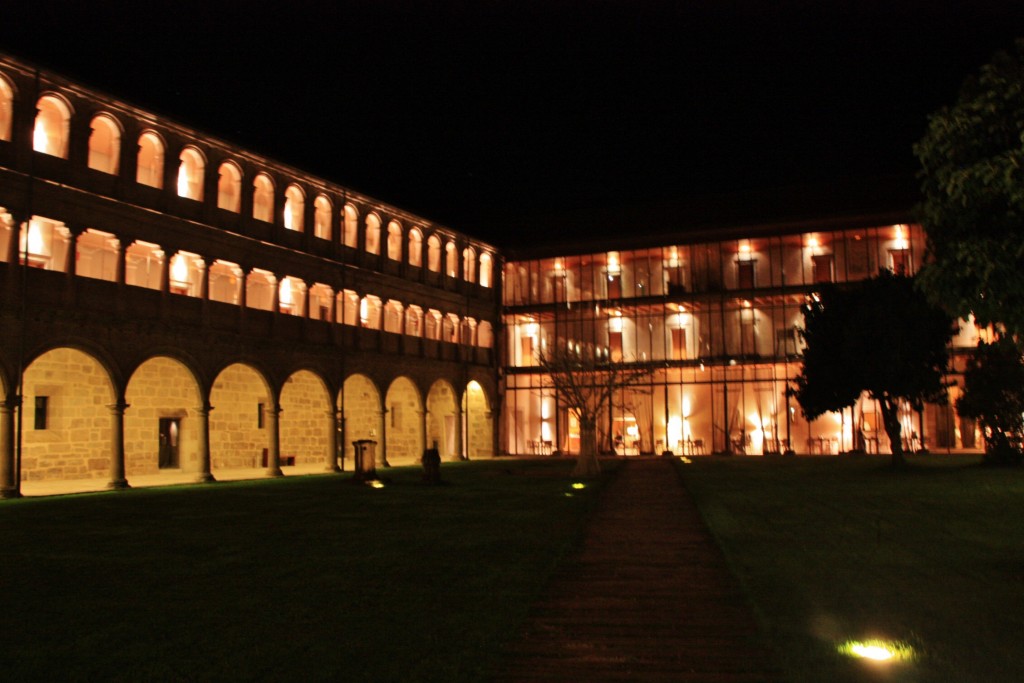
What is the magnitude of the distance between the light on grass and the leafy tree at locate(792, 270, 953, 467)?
79.4 feet

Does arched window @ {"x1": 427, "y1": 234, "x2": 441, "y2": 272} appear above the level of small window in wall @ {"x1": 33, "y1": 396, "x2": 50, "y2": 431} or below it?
above

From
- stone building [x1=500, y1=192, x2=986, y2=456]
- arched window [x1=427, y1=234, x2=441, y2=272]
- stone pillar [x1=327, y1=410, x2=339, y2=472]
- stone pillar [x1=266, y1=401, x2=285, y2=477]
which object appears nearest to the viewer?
stone pillar [x1=266, y1=401, x2=285, y2=477]

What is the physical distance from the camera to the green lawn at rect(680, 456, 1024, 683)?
6484mm

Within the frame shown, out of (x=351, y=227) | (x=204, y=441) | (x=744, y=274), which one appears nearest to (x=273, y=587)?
(x=204, y=441)

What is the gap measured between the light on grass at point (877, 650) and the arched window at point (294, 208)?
28820 millimetres

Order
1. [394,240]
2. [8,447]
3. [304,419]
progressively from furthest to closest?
[394,240], [304,419], [8,447]

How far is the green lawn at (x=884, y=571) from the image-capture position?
6.48 metres

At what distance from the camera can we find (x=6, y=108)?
23.0m

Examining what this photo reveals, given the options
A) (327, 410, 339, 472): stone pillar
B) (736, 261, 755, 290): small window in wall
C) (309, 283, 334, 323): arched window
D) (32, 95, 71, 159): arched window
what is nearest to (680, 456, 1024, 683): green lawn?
(327, 410, 339, 472): stone pillar

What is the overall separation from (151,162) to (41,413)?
8.18m

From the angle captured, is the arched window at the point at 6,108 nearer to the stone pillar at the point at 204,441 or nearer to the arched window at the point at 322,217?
the stone pillar at the point at 204,441

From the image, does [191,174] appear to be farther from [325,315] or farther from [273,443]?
[273,443]

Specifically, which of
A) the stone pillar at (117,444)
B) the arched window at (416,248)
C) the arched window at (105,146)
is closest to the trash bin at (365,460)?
the stone pillar at (117,444)

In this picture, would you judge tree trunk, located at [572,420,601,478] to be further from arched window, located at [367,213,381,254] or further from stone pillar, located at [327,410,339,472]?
arched window, located at [367,213,381,254]
